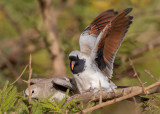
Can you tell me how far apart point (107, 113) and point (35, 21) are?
166 cm

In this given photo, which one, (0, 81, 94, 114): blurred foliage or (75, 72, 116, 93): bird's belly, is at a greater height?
(75, 72, 116, 93): bird's belly

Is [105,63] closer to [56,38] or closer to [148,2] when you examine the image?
[56,38]

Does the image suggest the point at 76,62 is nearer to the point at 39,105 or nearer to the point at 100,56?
the point at 100,56

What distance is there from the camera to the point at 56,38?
474 cm

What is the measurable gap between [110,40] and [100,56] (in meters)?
0.17

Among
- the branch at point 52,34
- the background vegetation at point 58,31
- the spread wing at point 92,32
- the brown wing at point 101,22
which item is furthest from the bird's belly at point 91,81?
the branch at point 52,34

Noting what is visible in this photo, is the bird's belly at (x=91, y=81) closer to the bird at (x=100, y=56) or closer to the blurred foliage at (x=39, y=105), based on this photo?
the bird at (x=100, y=56)

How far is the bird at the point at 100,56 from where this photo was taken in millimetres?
2518

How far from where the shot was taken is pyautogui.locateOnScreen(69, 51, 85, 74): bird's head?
2.78m

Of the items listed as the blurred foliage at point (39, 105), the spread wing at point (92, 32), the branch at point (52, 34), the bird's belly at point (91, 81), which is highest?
the branch at point (52, 34)

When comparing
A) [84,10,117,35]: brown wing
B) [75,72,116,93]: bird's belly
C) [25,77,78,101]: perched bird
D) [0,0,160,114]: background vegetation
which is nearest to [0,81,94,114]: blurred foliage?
[25,77,78,101]: perched bird

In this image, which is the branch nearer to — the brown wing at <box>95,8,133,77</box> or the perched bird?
the perched bird

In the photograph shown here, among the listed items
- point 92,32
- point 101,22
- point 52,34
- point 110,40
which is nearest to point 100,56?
point 110,40

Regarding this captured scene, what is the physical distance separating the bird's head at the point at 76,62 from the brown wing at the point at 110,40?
0.15m
